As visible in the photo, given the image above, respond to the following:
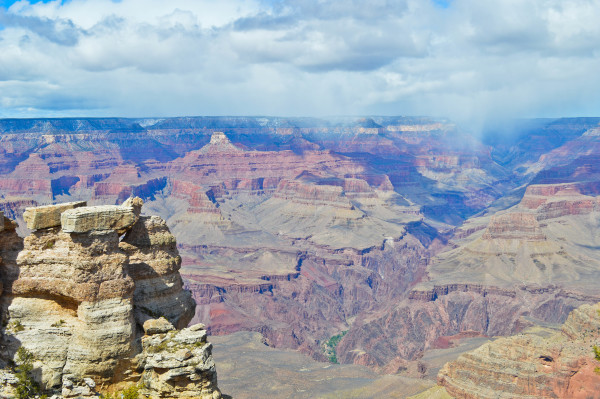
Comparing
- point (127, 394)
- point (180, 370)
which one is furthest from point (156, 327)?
point (127, 394)

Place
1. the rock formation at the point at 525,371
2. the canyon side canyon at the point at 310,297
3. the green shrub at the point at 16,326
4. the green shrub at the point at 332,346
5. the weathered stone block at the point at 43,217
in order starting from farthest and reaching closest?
the green shrub at the point at 332,346, the rock formation at the point at 525,371, the green shrub at the point at 16,326, the weathered stone block at the point at 43,217, the canyon side canyon at the point at 310,297

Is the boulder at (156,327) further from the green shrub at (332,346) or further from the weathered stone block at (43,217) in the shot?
the green shrub at (332,346)

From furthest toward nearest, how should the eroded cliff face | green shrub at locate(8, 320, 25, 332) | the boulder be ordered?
green shrub at locate(8, 320, 25, 332)
the boulder
the eroded cliff face

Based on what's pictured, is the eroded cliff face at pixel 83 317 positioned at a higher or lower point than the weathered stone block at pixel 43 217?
lower

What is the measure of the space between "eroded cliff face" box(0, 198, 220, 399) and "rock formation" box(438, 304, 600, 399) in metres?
44.3

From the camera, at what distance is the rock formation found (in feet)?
193

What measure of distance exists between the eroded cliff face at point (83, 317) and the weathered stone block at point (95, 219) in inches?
1.6

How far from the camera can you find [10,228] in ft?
88.6

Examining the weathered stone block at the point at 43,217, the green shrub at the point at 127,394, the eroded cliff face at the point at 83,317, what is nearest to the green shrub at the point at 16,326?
the eroded cliff face at the point at 83,317

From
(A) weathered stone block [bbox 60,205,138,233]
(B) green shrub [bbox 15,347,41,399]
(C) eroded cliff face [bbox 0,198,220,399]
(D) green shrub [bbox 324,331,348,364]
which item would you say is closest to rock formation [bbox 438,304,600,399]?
(C) eroded cliff face [bbox 0,198,220,399]

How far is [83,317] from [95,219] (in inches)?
163

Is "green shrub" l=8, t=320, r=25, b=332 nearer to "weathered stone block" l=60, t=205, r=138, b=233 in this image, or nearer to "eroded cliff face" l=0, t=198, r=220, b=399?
"eroded cliff face" l=0, t=198, r=220, b=399

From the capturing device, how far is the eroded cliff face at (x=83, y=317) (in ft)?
78.8

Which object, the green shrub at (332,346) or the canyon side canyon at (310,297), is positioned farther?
the green shrub at (332,346)
